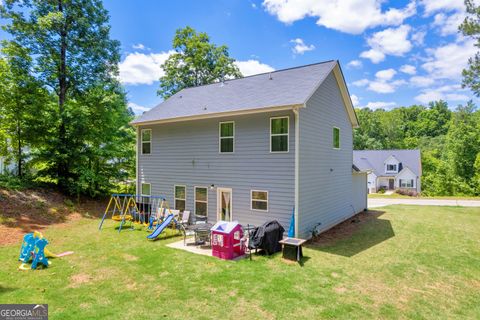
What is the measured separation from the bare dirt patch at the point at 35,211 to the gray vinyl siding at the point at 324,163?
10698 millimetres

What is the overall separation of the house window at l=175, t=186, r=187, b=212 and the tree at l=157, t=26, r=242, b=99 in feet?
52.5

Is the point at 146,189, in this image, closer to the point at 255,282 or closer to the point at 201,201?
the point at 201,201

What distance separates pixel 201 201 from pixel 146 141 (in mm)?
4763

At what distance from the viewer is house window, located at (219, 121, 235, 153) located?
35.3 feet

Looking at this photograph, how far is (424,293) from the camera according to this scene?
5.86m

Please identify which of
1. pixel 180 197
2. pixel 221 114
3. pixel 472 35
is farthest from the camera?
pixel 472 35

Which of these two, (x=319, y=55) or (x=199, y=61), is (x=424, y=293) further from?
(x=199, y=61)

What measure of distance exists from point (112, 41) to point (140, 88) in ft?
43.6

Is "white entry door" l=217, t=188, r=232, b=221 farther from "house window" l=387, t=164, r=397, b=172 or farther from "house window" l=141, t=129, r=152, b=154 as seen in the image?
"house window" l=387, t=164, r=397, b=172

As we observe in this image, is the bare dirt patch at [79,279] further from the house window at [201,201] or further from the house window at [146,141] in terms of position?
the house window at [146,141]

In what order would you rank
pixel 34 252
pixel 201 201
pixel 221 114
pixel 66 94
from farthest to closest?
pixel 66 94 < pixel 201 201 < pixel 221 114 < pixel 34 252

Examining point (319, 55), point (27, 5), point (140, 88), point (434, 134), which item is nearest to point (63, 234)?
point (27, 5)

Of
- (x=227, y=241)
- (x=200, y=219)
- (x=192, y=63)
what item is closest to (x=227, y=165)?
(x=200, y=219)

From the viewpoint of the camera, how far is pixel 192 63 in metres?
25.2
